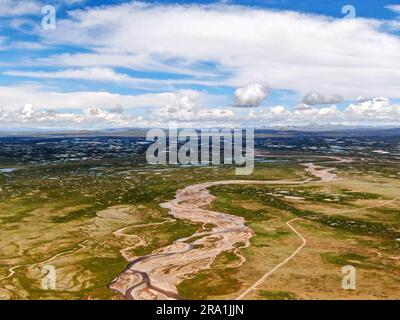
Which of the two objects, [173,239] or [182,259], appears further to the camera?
[173,239]

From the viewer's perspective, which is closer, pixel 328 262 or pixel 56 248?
pixel 328 262

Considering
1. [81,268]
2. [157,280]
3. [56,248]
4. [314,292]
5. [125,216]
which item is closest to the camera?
[314,292]

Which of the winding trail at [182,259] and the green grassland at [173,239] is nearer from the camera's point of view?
the winding trail at [182,259]

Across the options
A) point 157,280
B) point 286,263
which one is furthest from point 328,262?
point 157,280

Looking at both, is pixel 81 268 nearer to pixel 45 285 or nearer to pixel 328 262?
pixel 45 285

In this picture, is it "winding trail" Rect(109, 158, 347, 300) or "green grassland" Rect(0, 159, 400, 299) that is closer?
"winding trail" Rect(109, 158, 347, 300)

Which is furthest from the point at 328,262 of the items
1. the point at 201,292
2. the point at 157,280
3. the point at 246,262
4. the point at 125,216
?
the point at 125,216

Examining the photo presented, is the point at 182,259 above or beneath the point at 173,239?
beneath
